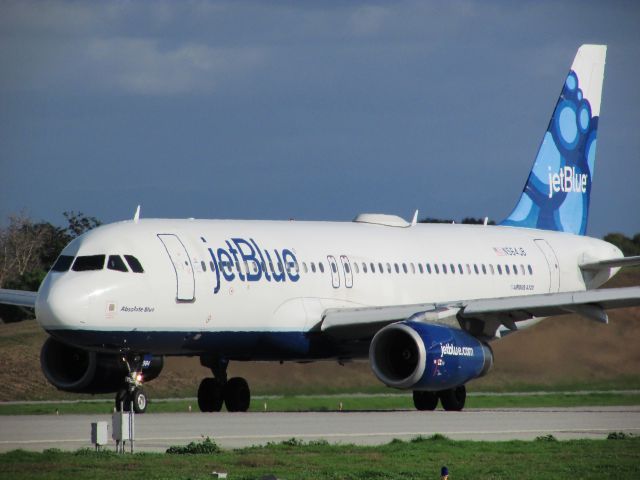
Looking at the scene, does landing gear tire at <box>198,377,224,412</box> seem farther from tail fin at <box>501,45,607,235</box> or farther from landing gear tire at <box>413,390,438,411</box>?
tail fin at <box>501,45,607,235</box>

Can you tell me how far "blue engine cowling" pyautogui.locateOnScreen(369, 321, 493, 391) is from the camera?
29.8 metres

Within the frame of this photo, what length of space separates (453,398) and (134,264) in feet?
29.6

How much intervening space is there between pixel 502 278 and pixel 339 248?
5.90 meters

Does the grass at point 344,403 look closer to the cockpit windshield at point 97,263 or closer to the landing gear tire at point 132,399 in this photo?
the landing gear tire at point 132,399

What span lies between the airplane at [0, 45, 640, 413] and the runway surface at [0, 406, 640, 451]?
3.55ft

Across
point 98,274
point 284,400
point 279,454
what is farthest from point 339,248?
point 279,454

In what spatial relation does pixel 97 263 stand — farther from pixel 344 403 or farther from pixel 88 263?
pixel 344 403

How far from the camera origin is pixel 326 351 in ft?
112

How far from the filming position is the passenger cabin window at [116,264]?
29417mm

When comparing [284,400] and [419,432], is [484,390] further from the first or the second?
[419,432]

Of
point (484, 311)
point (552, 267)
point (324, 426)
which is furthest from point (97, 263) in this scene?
point (552, 267)

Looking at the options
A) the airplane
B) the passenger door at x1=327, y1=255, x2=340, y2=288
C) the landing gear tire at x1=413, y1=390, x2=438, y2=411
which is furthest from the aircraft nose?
the landing gear tire at x1=413, y1=390, x2=438, y2=411

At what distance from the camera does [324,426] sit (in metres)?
27.6

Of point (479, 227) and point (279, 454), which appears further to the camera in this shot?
point (479, 227)
